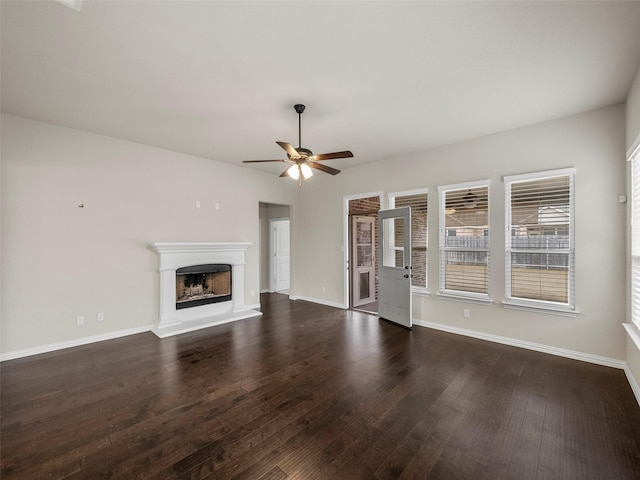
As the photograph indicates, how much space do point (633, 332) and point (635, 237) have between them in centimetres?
96

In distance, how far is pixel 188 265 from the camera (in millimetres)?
4879

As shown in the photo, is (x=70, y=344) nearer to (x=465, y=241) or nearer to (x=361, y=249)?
(x=361, y=249)

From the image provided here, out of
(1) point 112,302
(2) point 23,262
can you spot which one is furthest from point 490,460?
(2) point 23,262

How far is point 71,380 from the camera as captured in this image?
2955 mm

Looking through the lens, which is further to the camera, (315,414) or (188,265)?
(188,265)

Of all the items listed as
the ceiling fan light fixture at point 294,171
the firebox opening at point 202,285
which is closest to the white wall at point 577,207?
the ceiling fan light fixture at point 294,171

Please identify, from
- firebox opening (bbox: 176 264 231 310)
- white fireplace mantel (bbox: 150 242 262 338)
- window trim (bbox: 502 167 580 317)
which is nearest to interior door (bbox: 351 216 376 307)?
white fireplace mantel (bbox: 150 242 262 338)

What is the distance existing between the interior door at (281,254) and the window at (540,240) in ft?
17.9

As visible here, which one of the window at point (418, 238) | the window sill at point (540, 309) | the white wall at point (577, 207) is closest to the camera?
the white wall at point (577, 207)

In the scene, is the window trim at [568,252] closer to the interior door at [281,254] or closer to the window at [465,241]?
the window at [465,241]

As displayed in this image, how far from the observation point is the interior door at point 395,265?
4.70 m

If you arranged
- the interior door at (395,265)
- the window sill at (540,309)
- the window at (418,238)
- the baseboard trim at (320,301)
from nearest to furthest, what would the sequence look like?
1. the window sill at (540,309)
2. the interior door at (395,265)
3. the window at (418,238)
4. the baseboard trim at (320,301)

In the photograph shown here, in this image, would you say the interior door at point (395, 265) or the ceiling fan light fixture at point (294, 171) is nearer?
the ceiling fan light fixture at point (294, 171)

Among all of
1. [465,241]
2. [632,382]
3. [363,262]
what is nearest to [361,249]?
[363,262]
